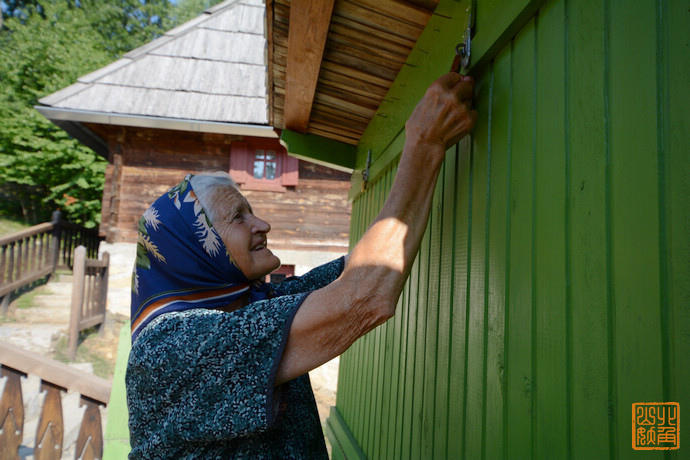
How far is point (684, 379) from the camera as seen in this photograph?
0.68 m

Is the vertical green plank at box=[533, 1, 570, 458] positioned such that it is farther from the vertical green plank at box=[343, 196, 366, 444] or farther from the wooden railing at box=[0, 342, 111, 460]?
the wooden railing at box=[0, 342, 111, 460]

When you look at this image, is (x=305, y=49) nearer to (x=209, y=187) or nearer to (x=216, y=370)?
(x=209, y=187)

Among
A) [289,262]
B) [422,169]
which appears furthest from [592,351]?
[289,262]

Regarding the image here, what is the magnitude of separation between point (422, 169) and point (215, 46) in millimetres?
11560

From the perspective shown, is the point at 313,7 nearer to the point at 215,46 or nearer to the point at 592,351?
the point at 592,351

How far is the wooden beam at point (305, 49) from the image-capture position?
1728 mm

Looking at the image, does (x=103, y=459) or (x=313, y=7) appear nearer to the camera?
(x=313, y=7)

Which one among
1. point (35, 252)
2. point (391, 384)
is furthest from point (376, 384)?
point (35, 252)

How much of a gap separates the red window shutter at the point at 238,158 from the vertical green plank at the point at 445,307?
8.82 m

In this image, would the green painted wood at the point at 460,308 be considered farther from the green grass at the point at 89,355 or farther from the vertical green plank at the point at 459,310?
the green grass at the point at 89,355

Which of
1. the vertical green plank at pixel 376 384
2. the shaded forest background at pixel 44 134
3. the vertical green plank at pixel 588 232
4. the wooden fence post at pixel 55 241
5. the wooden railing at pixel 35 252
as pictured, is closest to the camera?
the vertical green plank at pixel 588 232

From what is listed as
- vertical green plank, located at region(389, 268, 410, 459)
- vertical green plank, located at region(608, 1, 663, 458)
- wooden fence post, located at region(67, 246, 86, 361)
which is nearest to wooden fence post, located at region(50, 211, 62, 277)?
wooden fence post, located at region(67, 246, 86, 361)

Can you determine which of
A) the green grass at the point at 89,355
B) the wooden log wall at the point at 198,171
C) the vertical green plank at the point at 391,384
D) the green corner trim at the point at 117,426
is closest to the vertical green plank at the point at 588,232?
the vertical green plank at the point at 391,384

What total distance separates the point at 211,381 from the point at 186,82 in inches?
408
